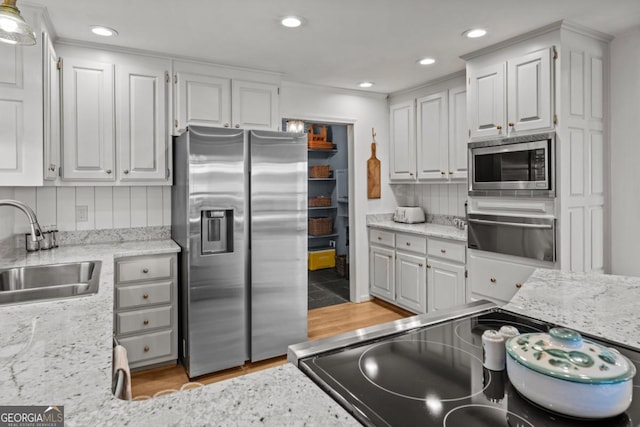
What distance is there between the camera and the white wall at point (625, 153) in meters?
2.75

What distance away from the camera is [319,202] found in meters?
6.21

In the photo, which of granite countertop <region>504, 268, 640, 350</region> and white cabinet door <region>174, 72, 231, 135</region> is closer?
granite countertop <region>504, 268, 640, 350</region>

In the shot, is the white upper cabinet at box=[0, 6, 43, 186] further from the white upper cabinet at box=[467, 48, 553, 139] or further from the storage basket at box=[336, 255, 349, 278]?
the storage basket at box=[336, 255, 349, 278]

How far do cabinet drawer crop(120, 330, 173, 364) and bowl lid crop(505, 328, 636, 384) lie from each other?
8.88 ft

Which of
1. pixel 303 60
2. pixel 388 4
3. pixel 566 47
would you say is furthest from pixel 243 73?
pixel 566 47

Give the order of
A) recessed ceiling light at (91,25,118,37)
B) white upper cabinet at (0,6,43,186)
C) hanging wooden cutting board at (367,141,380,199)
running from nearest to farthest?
white upper cabinet at (0,6,43,186)
recessed ceiling light at (91,25,118,37)
hanging wooden cutting board at (367,141,380,199)

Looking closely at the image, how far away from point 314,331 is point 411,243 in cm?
130

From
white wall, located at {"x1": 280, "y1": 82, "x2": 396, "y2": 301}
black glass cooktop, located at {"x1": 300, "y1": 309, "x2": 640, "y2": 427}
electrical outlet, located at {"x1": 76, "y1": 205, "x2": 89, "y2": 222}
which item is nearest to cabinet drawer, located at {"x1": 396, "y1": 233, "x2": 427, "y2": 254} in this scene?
white wall, located at {"x1": 280, "y1": 82, "x2": 396, "y2": 301}

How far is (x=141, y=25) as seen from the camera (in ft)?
8.46

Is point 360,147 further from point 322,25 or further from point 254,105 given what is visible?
point 322,25

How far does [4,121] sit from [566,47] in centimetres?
357

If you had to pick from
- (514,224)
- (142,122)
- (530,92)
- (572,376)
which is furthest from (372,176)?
(572,376)

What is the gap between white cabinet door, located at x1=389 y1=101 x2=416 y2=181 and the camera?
4223 mm

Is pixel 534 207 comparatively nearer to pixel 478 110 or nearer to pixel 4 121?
pixel 478 110
